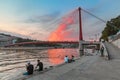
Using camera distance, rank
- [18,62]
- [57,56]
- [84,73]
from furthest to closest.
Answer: [57,56] → [18,62] → [84,73]

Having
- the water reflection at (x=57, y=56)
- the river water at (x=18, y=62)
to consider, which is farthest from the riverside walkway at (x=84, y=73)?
the water reflection at (x=57, y=56)

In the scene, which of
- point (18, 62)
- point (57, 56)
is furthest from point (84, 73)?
point (57, 56)

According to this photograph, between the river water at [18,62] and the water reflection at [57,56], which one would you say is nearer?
the river water at [18,62]

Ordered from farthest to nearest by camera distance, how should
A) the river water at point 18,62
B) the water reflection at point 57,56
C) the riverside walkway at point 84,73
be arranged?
the water reflection at point 57,56, the river water at point 18,62, the riverside walkway at point 84,73

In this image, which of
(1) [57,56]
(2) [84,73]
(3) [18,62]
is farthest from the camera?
(1) [57,56]

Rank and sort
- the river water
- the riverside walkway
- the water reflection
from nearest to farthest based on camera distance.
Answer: the riverside walkway → the river water → the water reflection

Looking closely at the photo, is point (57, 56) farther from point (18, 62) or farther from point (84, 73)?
point (84, 73)

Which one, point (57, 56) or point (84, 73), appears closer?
point (84, 73)

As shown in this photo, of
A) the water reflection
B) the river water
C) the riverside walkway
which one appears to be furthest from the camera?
the water reflection

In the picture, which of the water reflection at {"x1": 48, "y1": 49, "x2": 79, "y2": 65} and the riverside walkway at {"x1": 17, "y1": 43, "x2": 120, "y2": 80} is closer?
the riverside walkway at {"x1": 17, "y1": 43, "x2": 120, "y2": 80}

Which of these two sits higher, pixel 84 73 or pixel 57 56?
pixel 57 56

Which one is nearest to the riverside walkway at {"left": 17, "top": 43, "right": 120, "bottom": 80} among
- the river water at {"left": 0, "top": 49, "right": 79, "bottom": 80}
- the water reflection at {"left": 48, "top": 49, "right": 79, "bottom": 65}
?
the river water at {"left": 0, "top": 49, "right": 79, "bottom": 80}

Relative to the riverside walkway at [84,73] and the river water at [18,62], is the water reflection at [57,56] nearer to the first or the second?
the river water at [18,62]

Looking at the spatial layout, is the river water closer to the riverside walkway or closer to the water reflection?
the water reflection
